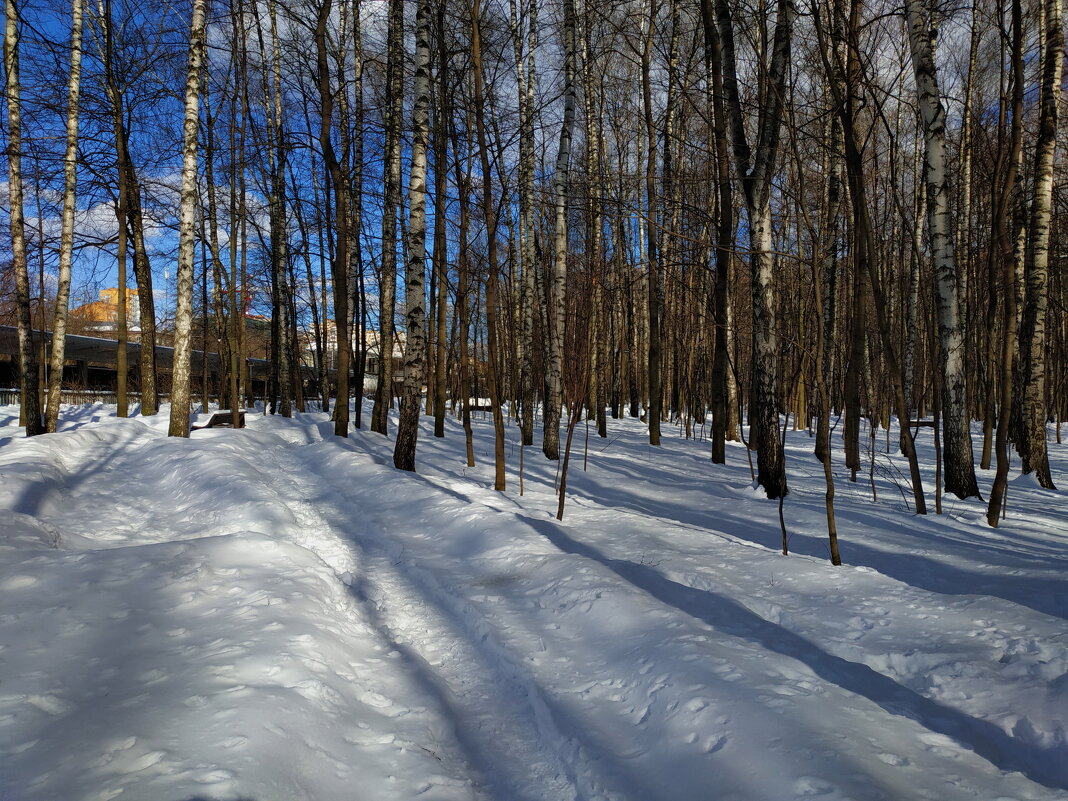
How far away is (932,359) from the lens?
22.6 feet

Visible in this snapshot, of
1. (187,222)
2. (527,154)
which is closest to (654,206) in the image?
(527,154)

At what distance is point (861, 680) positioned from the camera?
2.89 metres

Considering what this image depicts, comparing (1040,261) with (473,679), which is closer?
(473,679)

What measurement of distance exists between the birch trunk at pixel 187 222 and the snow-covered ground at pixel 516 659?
5402mm

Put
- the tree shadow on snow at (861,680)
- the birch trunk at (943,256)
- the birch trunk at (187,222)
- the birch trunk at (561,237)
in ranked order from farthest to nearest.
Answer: the birch trunk at (187,222) → the birch trunk at (561,237) → the birch trunk at (943,256) → the tree shadow on snow at (861,680)

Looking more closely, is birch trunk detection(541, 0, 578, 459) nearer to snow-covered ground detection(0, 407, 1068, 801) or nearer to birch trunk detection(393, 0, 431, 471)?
birch trunk detection(393, 0, 431, 471)

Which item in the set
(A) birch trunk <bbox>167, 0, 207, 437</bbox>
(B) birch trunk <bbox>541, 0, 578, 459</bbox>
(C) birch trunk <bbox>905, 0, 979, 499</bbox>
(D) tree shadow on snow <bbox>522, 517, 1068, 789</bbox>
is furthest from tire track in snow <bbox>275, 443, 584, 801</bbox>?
(A) birch trunk <bbox>167, 0, 207, 437</bbox>

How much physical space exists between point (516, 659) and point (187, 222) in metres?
11.7

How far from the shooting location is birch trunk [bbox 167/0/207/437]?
35.4 ft

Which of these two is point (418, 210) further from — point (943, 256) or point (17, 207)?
point (17, 207)

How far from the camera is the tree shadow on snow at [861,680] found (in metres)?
2.32

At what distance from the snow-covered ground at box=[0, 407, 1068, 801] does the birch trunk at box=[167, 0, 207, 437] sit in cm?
540

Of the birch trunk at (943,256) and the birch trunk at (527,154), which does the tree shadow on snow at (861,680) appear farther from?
the birch trunk at (527,154)

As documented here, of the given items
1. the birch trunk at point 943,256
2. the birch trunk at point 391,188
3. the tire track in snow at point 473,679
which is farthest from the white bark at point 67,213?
Answer: the birch trunk at point 943,256
